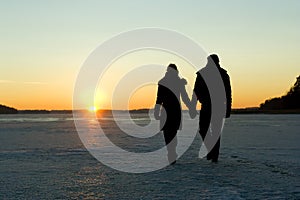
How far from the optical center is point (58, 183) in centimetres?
723

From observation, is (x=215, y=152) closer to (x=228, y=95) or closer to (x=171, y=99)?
(x=228, y=95)

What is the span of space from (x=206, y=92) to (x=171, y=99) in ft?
2.90

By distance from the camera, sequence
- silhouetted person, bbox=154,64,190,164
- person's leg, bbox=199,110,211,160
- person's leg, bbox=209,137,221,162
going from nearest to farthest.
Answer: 1. person's leg, bbox=209,137,221,162
2. person's leg, bbox=199,110,211,160
3. silhouetted person, bbox=154,64,190,164

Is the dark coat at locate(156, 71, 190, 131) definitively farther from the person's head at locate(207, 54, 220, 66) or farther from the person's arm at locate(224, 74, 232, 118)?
the person's arm at locate(224, 74, 232, 118)

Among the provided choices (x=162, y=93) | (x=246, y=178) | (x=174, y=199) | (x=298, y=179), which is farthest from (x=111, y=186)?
(x=162, y=93)

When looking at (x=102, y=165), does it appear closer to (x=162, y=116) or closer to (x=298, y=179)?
(x=162, y=116)

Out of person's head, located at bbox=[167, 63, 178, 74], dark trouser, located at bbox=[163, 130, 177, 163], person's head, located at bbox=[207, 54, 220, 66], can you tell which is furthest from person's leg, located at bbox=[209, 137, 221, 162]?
person's head, located at bbox=[167, 63, 178, 74]

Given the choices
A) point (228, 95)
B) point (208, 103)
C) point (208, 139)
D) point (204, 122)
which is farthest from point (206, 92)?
point (208, 139)

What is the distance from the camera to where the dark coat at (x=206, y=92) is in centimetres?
986

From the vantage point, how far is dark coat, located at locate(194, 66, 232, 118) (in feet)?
32.3

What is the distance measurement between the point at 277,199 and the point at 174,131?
15.1ft

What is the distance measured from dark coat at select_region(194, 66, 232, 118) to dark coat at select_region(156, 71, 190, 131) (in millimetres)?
385

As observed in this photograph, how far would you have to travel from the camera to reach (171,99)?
34.1 feet

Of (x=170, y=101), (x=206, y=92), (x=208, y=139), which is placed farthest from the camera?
(x=170, y=101)
